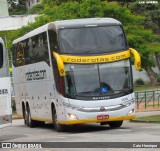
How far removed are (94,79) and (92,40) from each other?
155cm

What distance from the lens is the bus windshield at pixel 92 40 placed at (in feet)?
77.7

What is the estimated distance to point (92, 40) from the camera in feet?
78.5

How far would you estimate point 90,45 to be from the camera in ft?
78.0

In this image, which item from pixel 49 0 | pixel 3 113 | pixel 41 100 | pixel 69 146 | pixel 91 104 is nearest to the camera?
pixel 69 146

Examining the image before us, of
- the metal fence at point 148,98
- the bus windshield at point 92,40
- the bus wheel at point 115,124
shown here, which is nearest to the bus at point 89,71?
the bus windshield at point 92,40

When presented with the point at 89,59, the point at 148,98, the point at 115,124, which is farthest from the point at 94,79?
the point at 148,98

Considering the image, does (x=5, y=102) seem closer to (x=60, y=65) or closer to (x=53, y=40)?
(x=60, y=65)

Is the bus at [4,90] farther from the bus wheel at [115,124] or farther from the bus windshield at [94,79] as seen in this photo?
the bus wheel at [115,124]

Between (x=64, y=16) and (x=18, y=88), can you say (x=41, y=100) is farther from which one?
(x=64, y=16)

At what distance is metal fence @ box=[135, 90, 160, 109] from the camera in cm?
4381

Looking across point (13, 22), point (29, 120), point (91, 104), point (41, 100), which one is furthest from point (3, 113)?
point (13, 22)

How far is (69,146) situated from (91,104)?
5464mm

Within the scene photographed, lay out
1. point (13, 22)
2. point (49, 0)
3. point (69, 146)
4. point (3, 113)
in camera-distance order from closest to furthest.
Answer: point (69, 146), point (3, 113), point (49, 0), point (13, 22)

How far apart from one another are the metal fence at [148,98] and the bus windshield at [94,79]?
19890 millimetres
